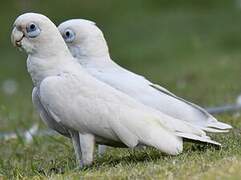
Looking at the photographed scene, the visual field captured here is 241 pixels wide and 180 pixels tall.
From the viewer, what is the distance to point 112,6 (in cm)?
2134

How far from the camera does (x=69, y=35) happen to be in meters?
6.88

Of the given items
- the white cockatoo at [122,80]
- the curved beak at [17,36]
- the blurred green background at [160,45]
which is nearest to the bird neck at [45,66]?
the curved beak at [17,36]

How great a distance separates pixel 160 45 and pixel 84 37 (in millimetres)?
10779

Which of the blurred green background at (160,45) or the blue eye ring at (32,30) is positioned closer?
the blue eye ring at (32,30)

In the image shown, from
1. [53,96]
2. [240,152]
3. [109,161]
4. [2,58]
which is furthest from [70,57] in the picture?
[2,58]

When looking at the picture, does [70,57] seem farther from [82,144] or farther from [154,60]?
[154,60]

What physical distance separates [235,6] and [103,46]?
13.3 meters

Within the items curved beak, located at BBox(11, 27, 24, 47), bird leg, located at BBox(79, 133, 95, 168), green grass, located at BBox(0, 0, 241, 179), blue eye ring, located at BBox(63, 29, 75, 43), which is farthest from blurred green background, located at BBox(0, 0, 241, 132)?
bird leg, located at BBox(79, 133, 95, 168)

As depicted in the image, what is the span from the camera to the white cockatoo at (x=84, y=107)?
6.02m

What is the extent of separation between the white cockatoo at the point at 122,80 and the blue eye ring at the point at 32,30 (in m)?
0.62

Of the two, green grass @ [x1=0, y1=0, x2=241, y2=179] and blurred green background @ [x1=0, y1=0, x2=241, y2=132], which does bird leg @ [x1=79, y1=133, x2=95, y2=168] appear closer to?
green grass @ [x1=0, y1=0, x2=241, y2=179]

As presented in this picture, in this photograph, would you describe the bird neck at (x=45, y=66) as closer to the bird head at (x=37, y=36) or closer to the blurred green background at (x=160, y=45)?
the bird head at (x=37, y=36)

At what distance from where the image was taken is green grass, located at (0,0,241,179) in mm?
5773

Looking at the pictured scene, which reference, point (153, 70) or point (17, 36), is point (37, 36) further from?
point (153, 70)
